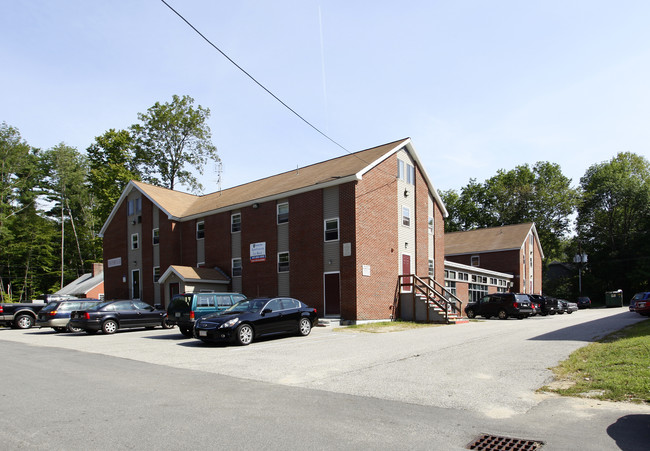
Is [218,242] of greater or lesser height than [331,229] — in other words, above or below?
below

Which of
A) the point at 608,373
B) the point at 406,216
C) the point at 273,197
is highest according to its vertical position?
the point at 273,197

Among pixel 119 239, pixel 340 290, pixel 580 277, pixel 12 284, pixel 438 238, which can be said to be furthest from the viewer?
pixel 580 277

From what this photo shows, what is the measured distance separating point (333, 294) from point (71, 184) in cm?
4450

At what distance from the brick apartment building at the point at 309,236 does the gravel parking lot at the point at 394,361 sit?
5973 mm

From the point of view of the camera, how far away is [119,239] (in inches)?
1462

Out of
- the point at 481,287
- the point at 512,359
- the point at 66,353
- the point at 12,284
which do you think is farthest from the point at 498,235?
the point at 12,284

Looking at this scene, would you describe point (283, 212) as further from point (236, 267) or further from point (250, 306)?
point (250, 306)

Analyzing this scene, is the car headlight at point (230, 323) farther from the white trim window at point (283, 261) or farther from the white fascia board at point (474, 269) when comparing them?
the white fascia board at point (474, 269)

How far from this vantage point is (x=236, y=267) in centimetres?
2906

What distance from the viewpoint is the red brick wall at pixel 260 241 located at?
87.7ft

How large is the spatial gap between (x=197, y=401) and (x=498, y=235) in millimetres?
46670

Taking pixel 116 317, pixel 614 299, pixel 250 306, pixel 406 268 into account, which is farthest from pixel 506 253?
pixel 116 317

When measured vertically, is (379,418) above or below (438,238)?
below

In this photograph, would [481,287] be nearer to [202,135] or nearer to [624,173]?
[202,135]
